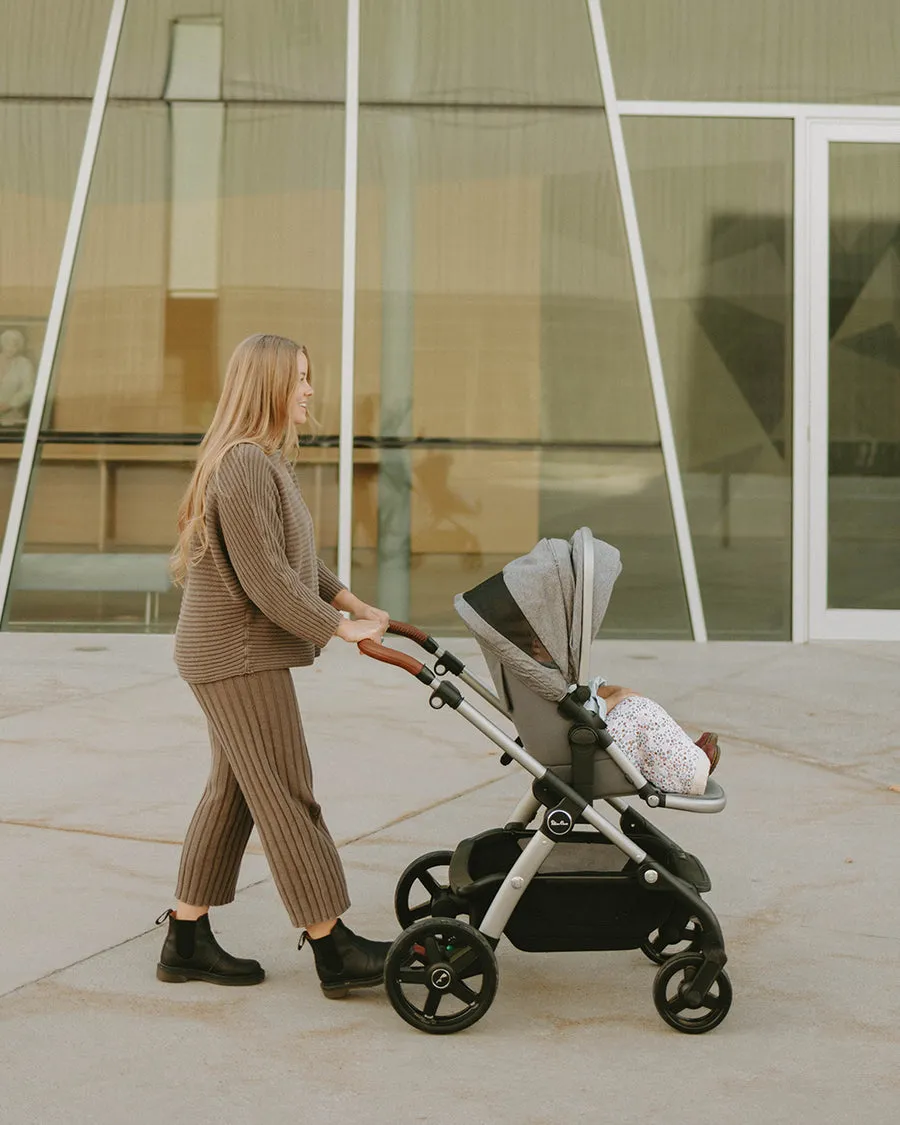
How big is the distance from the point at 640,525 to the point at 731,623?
99cm

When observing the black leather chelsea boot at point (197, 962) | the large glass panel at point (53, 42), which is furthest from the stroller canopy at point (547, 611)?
the large glass panel at point (53, 42)

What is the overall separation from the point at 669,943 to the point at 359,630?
1.14 meters

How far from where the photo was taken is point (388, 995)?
3.85m

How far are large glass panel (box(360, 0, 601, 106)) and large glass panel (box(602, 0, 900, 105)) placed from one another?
29cm

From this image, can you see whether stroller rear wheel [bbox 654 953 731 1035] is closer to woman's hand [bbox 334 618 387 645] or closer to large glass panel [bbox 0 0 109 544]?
woman's hand [bbox 334 618 387 645]

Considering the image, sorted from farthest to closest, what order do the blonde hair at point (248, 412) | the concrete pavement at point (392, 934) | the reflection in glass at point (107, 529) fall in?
the reflection in glass at point (107, 529) → the blonde hair at point (248, 412) → the concrete pavement at point (392, 934)

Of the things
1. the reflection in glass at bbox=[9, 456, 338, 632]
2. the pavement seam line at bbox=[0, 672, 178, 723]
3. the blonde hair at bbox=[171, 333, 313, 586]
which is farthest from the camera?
the reflection in glass at bbox=[9, 456, 338, 632]

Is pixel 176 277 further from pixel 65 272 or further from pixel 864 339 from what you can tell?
pixel 864 339

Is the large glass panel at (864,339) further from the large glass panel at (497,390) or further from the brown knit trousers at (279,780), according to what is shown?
the brown knit trousers at (279,780)

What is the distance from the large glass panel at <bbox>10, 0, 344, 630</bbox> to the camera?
11609mm

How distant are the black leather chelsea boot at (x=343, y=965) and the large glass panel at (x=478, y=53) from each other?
877 centimetres

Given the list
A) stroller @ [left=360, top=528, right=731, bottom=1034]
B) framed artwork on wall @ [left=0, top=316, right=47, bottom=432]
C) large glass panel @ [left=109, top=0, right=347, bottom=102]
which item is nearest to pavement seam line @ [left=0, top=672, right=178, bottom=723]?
framed artwork on wall @ [left=0, top=316, right=47, bottom=432]

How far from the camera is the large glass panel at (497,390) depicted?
11.6m

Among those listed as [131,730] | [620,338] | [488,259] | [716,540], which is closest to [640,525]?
[716,540]
